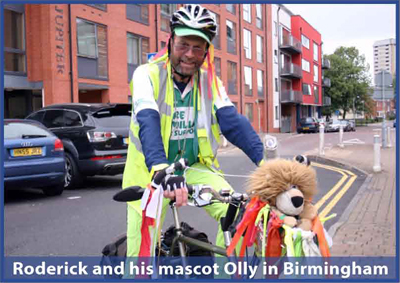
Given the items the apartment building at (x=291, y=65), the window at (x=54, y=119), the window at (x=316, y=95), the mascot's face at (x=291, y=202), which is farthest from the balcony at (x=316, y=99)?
the mascot's face at (x=291, y=202)

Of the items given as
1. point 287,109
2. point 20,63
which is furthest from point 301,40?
point 20,63

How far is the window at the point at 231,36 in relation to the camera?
115 ft

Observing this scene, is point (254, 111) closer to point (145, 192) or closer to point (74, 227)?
point (74, 227)

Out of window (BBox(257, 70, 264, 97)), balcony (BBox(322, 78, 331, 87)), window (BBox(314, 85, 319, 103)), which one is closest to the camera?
window (BBox(257, 70, 264, 97))

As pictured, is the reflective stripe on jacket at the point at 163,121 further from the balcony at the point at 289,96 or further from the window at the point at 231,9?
the balcony at the point at 289,96

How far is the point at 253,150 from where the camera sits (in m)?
2.71

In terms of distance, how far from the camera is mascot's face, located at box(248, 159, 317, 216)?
2.03m

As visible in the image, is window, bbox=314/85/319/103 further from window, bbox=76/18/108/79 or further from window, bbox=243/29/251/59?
window, bbox=76/18/108/79

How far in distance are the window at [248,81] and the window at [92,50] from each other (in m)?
18.4

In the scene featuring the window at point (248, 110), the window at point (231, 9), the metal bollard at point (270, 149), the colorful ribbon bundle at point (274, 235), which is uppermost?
the window at point (231, 9)

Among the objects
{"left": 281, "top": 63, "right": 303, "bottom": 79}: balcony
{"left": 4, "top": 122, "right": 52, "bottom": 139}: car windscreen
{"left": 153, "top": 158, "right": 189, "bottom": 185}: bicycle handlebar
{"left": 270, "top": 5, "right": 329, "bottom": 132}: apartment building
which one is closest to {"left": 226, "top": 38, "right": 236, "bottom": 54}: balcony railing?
{"left": 270, "top": 5, "right": 329, "bottom": 132}: apartment building

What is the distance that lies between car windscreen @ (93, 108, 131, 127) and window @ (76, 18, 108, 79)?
1206cm

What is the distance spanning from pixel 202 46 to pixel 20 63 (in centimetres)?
1811

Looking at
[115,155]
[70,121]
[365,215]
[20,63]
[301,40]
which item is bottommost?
[365,215]
